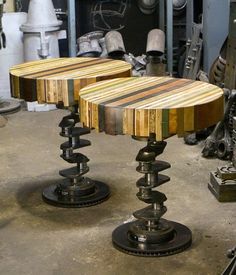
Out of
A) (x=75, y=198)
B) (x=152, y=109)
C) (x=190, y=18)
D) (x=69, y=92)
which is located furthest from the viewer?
(x=190, y=18)

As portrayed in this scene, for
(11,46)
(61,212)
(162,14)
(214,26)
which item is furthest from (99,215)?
(162,14)

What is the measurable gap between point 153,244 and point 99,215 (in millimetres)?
409

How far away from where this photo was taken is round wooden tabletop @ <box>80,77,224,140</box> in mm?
1955

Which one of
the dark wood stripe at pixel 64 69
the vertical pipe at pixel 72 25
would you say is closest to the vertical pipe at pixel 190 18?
the vertical pipe at pixel 72 25

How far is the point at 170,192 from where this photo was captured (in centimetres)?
293

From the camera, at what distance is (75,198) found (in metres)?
2.81

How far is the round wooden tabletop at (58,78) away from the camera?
245cm

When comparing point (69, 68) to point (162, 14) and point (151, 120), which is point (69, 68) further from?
point (162, 14)

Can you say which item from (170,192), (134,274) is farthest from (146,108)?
(170,192)

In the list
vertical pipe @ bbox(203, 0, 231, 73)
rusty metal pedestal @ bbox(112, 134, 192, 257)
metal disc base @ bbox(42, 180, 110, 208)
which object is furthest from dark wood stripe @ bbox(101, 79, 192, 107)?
vertical pipe @ bbox(203, 0, 231, 73)

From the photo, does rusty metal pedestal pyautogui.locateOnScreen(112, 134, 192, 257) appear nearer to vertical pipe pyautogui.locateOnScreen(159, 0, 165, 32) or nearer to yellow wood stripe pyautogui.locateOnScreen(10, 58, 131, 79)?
yellow wood stripe pyautogui.locateOnScreen(10, 58, 131, 79)

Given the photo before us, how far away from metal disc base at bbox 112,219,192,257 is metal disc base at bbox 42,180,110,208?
1.14ft

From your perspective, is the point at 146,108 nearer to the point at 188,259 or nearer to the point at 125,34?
the point at 188,259

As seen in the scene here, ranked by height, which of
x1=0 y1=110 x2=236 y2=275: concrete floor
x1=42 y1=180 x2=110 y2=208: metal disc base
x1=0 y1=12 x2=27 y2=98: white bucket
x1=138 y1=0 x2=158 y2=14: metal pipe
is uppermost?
x1=138 y1=0 x2=158 y2=14: metal pipe
